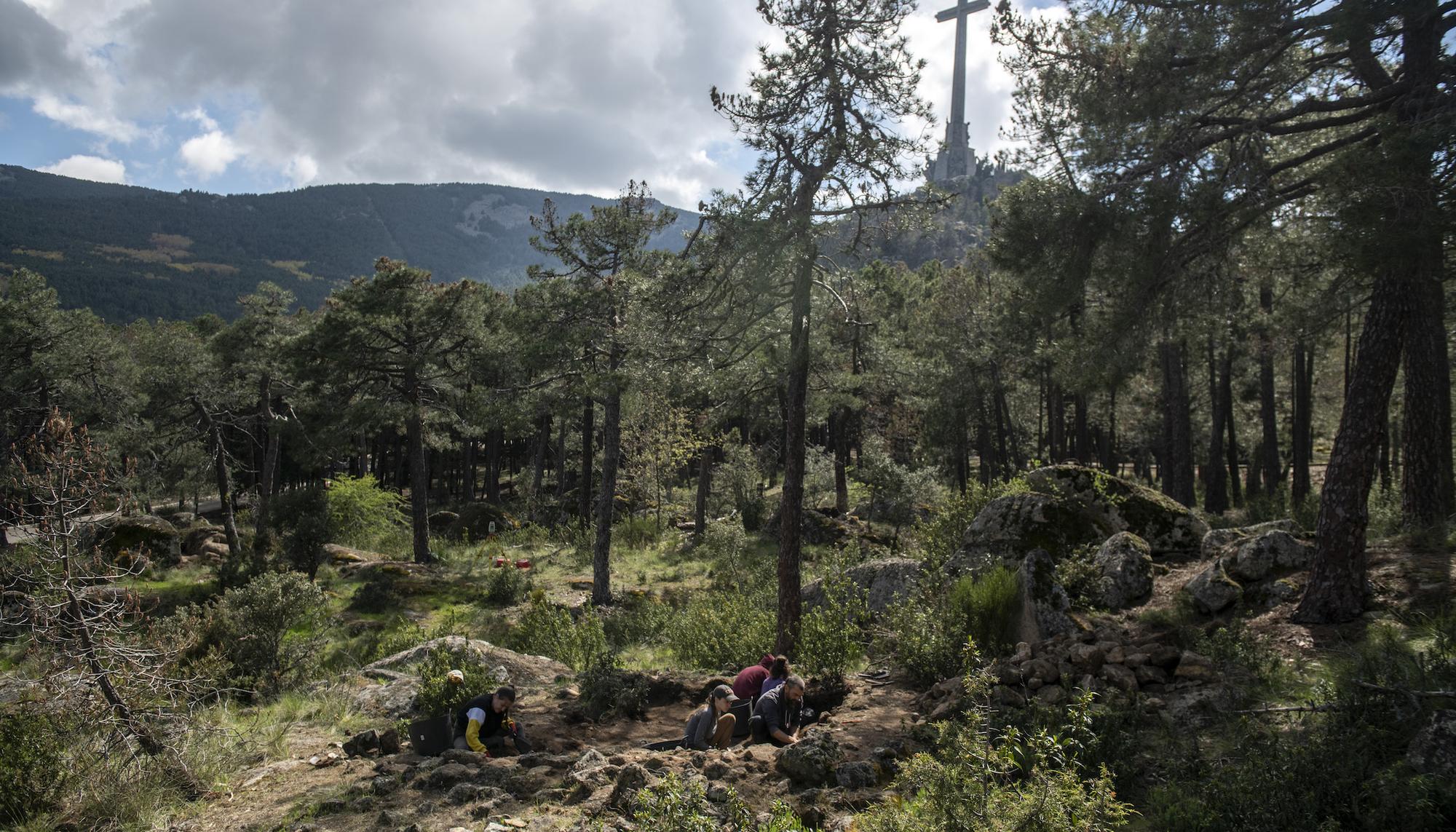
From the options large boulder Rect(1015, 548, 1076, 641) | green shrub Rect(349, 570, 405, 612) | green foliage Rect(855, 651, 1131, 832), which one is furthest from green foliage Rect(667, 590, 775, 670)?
green shrub Rect(349, 570, 405, 612)

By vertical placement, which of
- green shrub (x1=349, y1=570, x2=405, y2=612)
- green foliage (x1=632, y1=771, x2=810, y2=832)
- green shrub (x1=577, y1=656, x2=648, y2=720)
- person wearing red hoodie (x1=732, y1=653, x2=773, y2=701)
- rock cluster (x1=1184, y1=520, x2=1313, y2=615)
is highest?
rock cluster (x1=1184, y1=520, x2=1313, y2=615)

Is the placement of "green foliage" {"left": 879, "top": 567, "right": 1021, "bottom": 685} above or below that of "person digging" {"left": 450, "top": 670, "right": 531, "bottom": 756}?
above

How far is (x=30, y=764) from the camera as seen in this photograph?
5691 millimetres

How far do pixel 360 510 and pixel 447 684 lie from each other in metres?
19.0

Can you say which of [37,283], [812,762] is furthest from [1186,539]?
[37,283]

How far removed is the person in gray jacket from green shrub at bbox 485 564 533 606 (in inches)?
443

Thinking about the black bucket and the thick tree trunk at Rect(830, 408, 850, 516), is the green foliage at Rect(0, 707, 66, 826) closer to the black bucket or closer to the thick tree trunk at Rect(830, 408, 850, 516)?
the black bucket

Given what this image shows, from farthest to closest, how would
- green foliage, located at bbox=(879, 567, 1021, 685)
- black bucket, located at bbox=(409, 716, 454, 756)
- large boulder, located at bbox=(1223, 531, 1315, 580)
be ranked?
green foliage, located at bbox=(879, 567, 1021, 685)
large boulder, located at bbox=(1223, 531, 1315, 580)
black bucket, located at bbox=(409, 716, 454, 756)

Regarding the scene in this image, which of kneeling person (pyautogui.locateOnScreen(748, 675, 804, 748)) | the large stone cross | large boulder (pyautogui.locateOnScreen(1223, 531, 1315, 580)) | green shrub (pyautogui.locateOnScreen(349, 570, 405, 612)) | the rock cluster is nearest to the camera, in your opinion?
kneeling person (pyautogui.locateOnScreen(748, 675, 804, 748))

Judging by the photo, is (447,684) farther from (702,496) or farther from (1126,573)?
(702,496)

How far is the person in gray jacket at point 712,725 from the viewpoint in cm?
734

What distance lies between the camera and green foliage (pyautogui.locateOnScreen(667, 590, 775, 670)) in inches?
413

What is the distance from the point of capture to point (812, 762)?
5836mm

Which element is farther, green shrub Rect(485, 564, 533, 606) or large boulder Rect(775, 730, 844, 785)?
green shrub Rect(485, 564, 533, 606)
